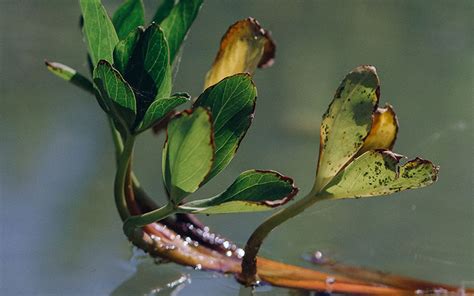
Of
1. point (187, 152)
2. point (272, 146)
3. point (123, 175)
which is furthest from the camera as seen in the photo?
point (272, 146)

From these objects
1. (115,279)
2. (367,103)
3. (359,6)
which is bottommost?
(115,279)

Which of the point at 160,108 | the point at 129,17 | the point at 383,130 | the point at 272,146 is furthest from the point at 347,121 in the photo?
the point at 272,146

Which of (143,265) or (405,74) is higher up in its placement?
(405,74)

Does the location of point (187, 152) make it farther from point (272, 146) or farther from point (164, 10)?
point (272, 146)

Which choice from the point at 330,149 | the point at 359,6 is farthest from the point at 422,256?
the point at 359,6

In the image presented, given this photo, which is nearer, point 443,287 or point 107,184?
point 443,287

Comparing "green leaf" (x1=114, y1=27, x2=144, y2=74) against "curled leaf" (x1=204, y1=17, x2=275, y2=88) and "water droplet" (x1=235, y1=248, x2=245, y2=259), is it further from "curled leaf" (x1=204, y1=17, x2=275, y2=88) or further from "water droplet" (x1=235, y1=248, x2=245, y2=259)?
"water droplet" (x1=235, y1=248, x2=245, y2=259)

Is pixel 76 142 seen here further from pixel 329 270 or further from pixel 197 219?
pixel 329 270
